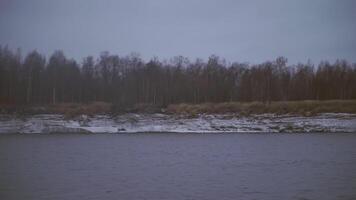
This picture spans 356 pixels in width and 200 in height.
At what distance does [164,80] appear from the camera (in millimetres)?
73625

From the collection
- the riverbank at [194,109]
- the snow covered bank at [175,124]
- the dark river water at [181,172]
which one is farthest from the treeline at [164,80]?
the dark river water at [181,172]

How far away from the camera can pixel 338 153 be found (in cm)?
2138

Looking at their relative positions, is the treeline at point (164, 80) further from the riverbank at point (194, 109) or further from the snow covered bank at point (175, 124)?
the snow covered bank at point (175, 124)

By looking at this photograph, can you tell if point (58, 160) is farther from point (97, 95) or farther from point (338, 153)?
point (97, 95)

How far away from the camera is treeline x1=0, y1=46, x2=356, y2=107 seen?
62062mm

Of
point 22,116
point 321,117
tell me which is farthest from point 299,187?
point 22,116

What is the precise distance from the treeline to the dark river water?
121 ft

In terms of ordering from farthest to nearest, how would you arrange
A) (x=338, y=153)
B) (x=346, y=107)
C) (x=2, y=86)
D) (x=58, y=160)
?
1. (x=2, y=86)
2. (x=346, y=107)
3. (x=338, y=153)
4. (x=58, y=160)

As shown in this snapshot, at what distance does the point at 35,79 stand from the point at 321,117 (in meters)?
44.1

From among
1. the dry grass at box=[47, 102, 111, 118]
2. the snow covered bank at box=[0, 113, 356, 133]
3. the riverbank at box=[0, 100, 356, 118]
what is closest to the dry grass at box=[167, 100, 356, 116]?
the riverbank at box=[0, 100, 356, 118]

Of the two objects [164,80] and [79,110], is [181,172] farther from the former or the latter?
[164,80]

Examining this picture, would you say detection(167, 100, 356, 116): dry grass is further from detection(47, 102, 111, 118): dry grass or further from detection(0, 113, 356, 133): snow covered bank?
detection(47, 102, 111, 118): dry grass

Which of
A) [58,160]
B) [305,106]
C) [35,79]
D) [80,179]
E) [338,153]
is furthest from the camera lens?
[35,79]

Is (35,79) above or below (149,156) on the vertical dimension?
above
